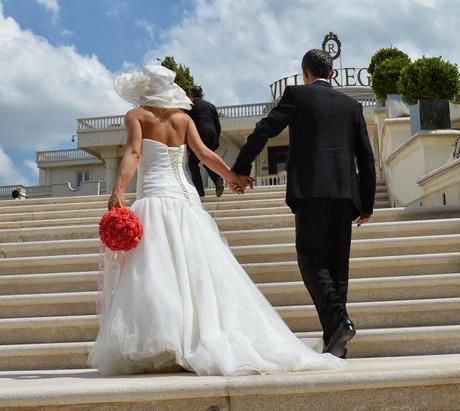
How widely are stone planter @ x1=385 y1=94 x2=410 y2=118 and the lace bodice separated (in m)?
9.53

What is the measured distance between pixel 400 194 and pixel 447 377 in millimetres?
8044

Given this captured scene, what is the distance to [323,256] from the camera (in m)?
3.84

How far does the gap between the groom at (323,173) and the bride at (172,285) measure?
0.36 metres

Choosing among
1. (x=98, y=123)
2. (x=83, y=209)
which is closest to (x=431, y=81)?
(x=83, y=209)

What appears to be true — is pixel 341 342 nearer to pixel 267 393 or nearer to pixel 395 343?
pixel 395 343

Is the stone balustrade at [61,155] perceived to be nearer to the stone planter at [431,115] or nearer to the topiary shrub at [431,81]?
the topiary shrub at [431,81]

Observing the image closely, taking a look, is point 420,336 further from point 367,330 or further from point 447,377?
point 447,377

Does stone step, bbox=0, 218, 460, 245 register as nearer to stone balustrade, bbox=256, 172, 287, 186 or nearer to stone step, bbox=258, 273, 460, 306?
stone step, bbox=258, 273, 460, 306

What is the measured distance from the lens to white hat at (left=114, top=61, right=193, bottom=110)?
402cm

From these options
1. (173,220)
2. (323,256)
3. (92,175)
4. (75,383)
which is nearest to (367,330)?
(323,256)

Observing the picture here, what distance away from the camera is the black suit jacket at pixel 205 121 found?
872cm

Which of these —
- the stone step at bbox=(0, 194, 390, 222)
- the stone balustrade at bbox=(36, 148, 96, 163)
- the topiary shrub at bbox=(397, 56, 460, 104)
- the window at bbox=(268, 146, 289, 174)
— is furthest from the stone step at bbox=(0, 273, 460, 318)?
the stone balustrade at bbox=(36, 148, 96, 163)

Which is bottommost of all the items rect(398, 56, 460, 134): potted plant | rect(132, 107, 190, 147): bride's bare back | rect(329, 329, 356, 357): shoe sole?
rect(329, 329, 356, 357): shoe sole

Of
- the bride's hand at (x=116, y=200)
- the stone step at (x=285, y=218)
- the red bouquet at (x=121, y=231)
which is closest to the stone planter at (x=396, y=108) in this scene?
the stone step at (x=285, y=218)
